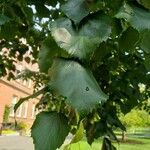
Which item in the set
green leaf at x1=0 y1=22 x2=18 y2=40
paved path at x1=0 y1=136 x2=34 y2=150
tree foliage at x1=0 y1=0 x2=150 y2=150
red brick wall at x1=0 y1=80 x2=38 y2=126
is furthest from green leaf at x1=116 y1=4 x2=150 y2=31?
red brick wall at x1=0 y1=80 x2=38 y2=126

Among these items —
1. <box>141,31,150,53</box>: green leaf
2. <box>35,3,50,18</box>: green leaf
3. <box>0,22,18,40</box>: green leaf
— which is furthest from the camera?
<box>35,3,50,18</box>: green leaf

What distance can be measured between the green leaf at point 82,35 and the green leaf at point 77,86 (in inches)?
1.1

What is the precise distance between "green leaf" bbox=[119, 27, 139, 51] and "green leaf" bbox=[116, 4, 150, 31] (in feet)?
0.19

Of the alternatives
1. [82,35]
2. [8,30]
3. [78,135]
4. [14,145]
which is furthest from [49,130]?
[14,145]

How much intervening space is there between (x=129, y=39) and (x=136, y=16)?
0.10m

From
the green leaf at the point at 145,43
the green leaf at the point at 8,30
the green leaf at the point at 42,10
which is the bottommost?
the green leaf at the point at 145,43

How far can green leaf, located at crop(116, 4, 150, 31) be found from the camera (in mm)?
772

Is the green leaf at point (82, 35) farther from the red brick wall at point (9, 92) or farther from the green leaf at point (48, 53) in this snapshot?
the red brick wall at point (9, 92)

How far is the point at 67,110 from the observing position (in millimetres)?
764

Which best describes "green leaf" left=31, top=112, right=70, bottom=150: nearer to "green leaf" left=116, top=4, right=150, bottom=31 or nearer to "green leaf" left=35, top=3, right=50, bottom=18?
"green leaf" left=116, top=4, right=150, bottom=31

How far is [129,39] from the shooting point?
866 millimetres

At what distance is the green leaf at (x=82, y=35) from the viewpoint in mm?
728

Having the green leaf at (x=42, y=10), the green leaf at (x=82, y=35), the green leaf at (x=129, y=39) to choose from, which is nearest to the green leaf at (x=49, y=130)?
the green leaf at (x=82, y=35)

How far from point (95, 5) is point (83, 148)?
0.98 ft
